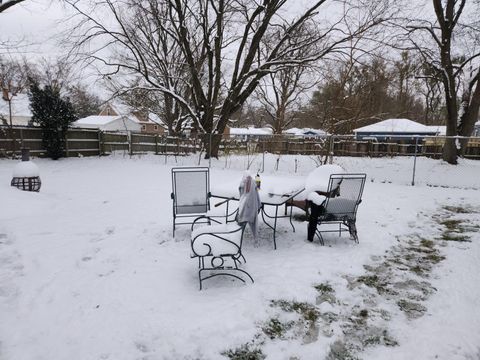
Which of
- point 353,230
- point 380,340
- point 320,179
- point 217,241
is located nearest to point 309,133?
point 320,179

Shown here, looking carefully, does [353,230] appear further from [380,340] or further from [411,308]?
[380,340]

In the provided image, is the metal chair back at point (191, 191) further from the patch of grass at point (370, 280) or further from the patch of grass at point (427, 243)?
the patch of grass at point (427, 243)

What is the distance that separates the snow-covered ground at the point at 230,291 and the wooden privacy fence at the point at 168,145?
7.70 meters

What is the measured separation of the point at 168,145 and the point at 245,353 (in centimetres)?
1654

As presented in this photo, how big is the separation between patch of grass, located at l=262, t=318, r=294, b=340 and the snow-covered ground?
0.01 m

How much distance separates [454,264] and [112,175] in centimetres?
1088

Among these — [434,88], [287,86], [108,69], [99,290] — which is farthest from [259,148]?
[434,88]

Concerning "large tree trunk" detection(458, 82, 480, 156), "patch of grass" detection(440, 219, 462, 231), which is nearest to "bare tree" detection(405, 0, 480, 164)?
"large tree trunk" detection(458, 82, 480, 156)

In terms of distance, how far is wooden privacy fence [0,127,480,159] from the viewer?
1381cm

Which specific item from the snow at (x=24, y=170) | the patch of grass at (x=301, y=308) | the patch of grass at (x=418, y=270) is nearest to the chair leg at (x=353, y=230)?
the patch of grass at (x=418, y=270)

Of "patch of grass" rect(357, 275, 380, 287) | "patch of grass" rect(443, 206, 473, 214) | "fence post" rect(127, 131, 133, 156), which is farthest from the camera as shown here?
"fence post" rect(127, 131, 133, 156)

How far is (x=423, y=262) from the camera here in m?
4.47

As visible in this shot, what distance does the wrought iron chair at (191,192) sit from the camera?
5.09 m

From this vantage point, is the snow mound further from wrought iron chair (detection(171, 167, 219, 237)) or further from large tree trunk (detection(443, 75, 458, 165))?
large tree trunk (detection(443, 75, 458, 165))
